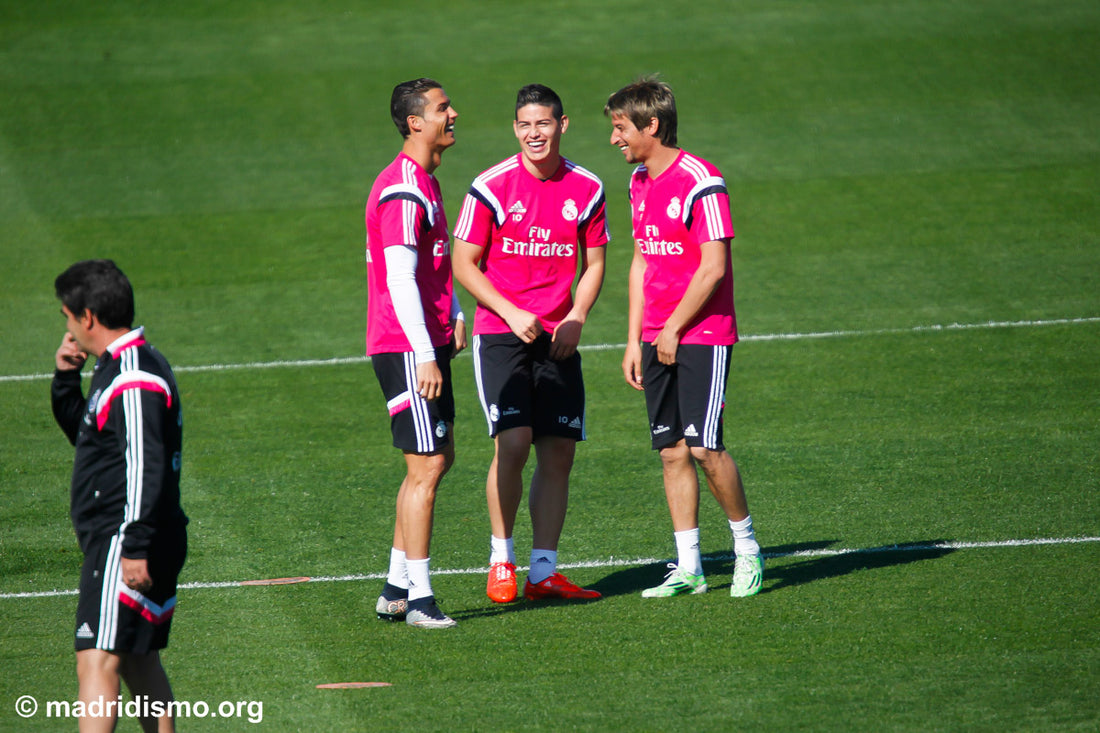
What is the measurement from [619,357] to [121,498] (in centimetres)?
699

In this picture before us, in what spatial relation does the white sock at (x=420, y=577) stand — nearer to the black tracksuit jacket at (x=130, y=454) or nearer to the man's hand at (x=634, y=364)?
the man's hand at (x=634, y=364)

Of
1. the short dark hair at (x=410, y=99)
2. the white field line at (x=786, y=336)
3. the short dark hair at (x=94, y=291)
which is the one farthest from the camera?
the white field line at (x=786, y=336)

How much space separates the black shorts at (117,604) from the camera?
3.86 metres

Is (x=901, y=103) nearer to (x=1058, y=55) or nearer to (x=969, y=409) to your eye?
(x=1058, y=55)

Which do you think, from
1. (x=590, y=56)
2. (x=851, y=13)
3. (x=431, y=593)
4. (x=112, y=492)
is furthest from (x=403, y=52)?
(x=112, y=492)

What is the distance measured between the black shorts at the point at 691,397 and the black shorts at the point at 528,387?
411 mm

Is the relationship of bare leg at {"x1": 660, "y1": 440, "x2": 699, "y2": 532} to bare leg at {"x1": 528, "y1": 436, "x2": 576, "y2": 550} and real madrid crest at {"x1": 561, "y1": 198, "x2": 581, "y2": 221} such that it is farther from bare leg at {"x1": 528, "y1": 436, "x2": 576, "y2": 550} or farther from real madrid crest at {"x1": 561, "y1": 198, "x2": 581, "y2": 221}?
real madrid crest at {"x1": 561, "y1": 198, "x2": 581, "y2": 221}

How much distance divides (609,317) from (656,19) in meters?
9.57

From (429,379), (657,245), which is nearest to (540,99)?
(657,245)

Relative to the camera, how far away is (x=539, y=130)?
5902 millimetres

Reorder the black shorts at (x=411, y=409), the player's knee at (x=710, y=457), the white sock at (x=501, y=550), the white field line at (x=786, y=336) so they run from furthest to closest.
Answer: the white field line at (x=786, y=336)
the white sock at (x=501, y=550)
the player's knee at (x=710, y=457)
the black shorts at (x=411, y=409)

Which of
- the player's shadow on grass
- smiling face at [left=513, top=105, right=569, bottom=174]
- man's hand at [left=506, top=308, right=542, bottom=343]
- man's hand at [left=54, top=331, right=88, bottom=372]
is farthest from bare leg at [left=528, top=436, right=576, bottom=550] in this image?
man's hand at [left=54, top=331, right=88, bottom=372]

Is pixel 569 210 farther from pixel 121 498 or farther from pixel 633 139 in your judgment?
pixel 121 498

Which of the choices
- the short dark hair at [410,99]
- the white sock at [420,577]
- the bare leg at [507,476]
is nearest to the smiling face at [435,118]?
the short dark hair at [410,99]
